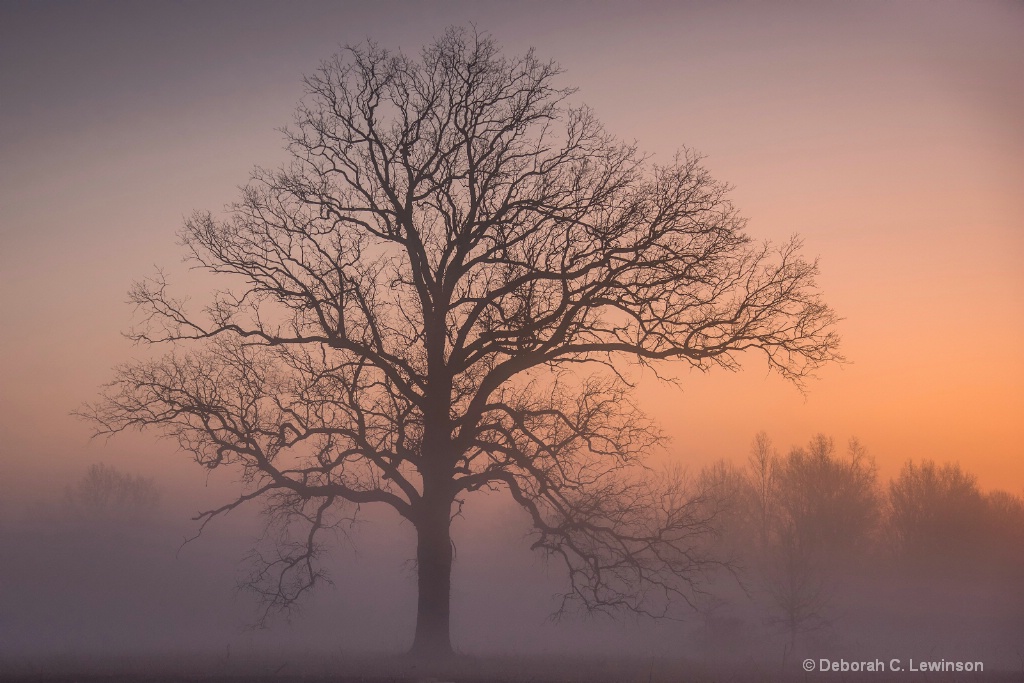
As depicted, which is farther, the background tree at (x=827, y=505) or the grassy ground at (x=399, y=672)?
the background tree at (x=827, y=505)

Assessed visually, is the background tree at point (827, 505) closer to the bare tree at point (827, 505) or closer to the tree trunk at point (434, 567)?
the bare tree at point (827, 505)

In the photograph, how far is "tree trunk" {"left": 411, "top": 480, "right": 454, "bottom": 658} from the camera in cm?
1530

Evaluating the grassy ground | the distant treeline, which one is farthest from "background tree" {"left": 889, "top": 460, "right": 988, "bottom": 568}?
the grassy ground

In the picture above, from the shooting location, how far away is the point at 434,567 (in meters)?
15.5

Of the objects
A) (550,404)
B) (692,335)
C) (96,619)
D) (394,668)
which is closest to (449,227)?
(550,404)

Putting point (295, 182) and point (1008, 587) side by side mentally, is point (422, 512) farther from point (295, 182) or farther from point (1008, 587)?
point (1008, 587)

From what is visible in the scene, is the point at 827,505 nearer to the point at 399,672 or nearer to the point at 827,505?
the point at 827,505

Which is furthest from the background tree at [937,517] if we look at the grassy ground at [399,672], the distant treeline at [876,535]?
the grassy ground at [399,672]

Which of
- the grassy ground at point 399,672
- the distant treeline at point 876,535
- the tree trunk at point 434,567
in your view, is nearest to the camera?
the grassy ground at point 399,672

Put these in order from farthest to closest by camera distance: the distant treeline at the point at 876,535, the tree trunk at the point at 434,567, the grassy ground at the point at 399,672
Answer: the distant treeline at the point at 876,535 → the tree trunk at the point at 434,567 → the grassy ground at the point at 399,672

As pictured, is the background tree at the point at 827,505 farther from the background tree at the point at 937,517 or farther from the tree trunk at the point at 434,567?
the tree trunk at the point at 434,567

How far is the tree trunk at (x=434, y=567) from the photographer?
50.2ft

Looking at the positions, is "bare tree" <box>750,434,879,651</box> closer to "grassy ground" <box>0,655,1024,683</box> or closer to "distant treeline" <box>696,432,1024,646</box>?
"distant treeline" <box>696,432,1024,646</box>

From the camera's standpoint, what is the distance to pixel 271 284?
51.9 ft
